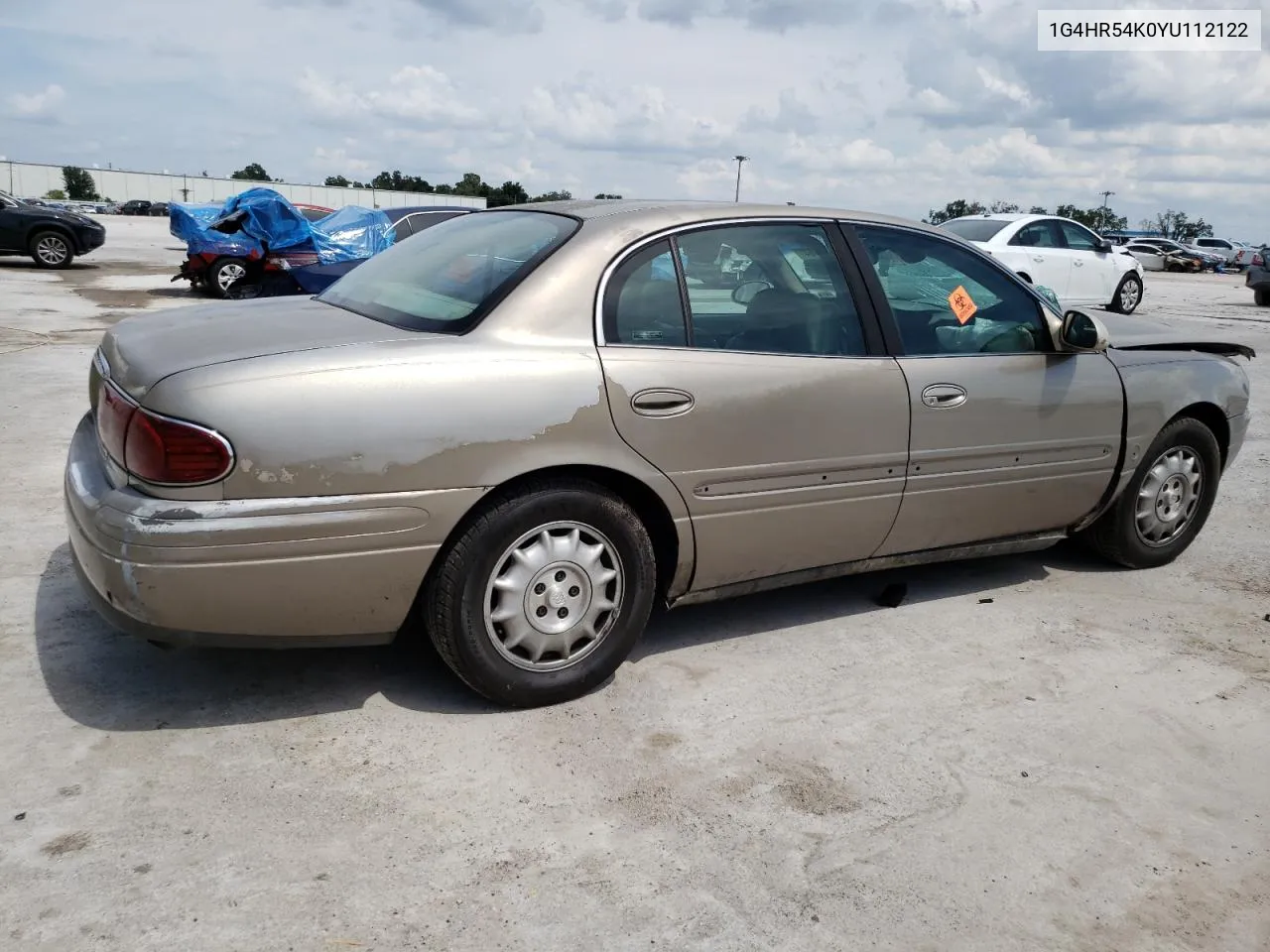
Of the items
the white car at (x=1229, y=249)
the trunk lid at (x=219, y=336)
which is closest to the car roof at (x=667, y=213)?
the trunk lid at (x=219, y=336)

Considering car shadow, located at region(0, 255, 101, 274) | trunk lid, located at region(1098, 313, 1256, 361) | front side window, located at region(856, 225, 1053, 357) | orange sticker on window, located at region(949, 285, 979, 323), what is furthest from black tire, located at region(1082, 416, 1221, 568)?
car shadow, located at region(0, 255, 101, 274)

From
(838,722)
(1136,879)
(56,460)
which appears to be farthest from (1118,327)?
(56,460)

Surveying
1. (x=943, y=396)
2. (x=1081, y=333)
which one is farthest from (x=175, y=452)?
(x=1081, y=333)

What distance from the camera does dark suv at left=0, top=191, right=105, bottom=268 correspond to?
18.7 m

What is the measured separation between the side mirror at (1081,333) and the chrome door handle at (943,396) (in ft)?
1.95

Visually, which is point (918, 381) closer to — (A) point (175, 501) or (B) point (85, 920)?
(A) point (175, 501)

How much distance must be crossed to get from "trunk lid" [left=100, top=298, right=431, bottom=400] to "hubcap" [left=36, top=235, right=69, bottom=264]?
1792 centimetres

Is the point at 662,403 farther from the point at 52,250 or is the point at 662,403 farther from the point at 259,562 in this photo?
the point at 52,250

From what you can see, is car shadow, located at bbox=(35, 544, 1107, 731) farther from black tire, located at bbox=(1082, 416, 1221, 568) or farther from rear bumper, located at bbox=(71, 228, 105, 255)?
rear bumper, located at bbox=(71, 228, 105, 255)

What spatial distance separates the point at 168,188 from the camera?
98812 millimetres

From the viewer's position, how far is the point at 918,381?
3.92 meters

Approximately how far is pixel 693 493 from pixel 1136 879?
1616mm

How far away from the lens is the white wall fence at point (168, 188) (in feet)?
269

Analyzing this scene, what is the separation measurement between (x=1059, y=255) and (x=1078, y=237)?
2.27ft
